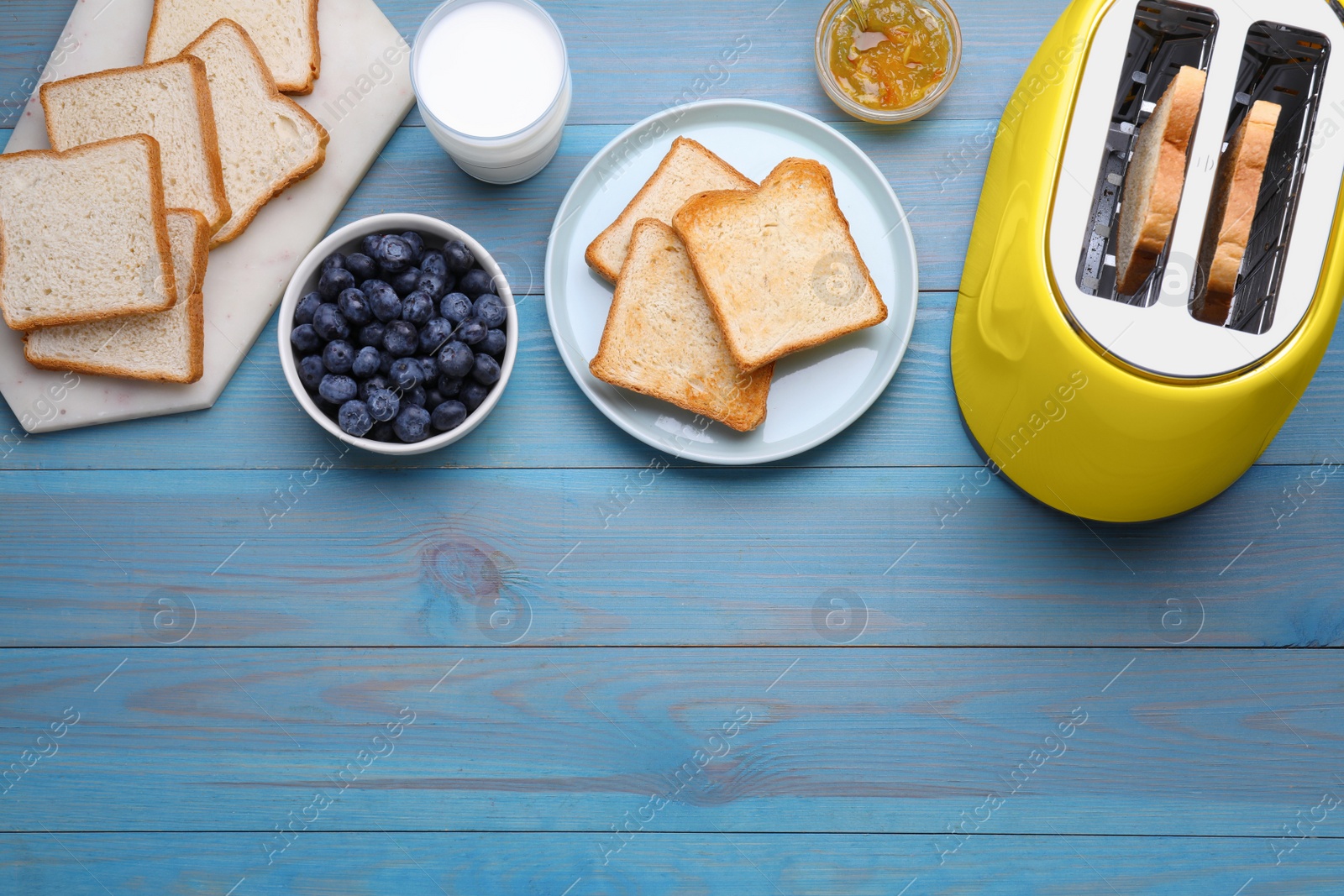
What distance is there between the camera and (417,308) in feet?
3.78

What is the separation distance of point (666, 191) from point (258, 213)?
1.88ft

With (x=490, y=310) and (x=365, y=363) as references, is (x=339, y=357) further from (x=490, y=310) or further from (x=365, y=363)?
(x=490, y=310)

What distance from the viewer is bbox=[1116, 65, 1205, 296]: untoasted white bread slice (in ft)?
3.33

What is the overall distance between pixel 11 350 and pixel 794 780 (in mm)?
1238

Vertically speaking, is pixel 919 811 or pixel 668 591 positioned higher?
pixel 668 591

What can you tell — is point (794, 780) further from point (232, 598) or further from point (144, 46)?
point (144, 46)

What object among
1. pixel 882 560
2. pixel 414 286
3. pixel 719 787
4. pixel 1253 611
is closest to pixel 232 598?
pixel 414 286

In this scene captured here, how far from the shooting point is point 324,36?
4.30 ft

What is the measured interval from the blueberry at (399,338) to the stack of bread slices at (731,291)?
0.76 ft

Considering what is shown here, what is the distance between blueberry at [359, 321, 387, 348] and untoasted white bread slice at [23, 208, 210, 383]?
0.26m

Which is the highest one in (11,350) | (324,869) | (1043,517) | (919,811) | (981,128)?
(981,128)

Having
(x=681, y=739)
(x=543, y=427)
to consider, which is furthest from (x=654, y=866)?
(x=543, y=427)

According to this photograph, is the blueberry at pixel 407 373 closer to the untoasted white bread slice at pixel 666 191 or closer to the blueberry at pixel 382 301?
the blueberry at pixel 382 301

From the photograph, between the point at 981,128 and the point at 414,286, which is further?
the point at 981,128
